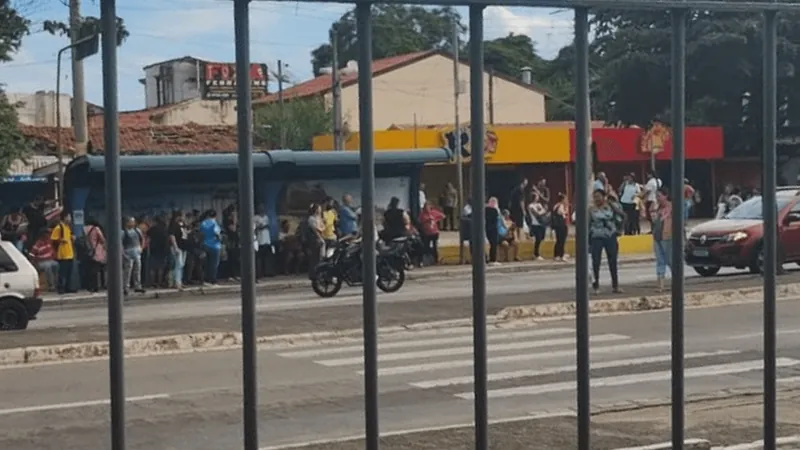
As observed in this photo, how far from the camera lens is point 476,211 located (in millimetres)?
4312

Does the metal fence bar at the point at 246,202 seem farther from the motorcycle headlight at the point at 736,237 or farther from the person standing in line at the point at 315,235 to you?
the person standing in line at the point at 315,235

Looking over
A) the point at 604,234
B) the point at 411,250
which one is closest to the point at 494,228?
the point at 411,250

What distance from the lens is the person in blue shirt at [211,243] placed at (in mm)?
24281

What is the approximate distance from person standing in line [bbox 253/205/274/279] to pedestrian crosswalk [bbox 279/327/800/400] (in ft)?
34.4

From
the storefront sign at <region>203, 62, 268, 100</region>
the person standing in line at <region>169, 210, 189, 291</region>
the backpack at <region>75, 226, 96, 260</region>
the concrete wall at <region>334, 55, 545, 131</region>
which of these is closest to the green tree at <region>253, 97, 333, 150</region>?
the concrete wall at <region>334, 55, 545, 131</region>

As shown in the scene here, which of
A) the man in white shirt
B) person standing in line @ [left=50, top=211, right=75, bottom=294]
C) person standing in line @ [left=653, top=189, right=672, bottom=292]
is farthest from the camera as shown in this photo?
the man in white shirt

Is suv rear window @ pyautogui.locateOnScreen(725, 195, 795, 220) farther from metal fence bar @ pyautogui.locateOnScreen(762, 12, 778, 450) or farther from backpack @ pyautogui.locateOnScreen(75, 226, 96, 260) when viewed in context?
metal fence bar @ pyautogui.locateOnScreen(762, 12, 778, 450)

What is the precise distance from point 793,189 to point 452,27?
19.5 meters

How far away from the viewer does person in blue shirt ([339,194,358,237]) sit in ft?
83.9

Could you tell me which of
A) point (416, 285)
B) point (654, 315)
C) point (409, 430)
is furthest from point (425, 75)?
point (409, 430)

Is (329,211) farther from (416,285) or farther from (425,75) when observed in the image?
(425,75)

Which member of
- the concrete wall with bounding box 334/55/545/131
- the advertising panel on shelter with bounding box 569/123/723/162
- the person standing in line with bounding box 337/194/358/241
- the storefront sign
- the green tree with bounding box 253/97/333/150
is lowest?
the person standing in line with bounding box 337/194/358/241

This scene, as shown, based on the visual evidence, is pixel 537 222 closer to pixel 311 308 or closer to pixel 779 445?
pixel 311 308

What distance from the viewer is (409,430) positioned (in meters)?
8.91
